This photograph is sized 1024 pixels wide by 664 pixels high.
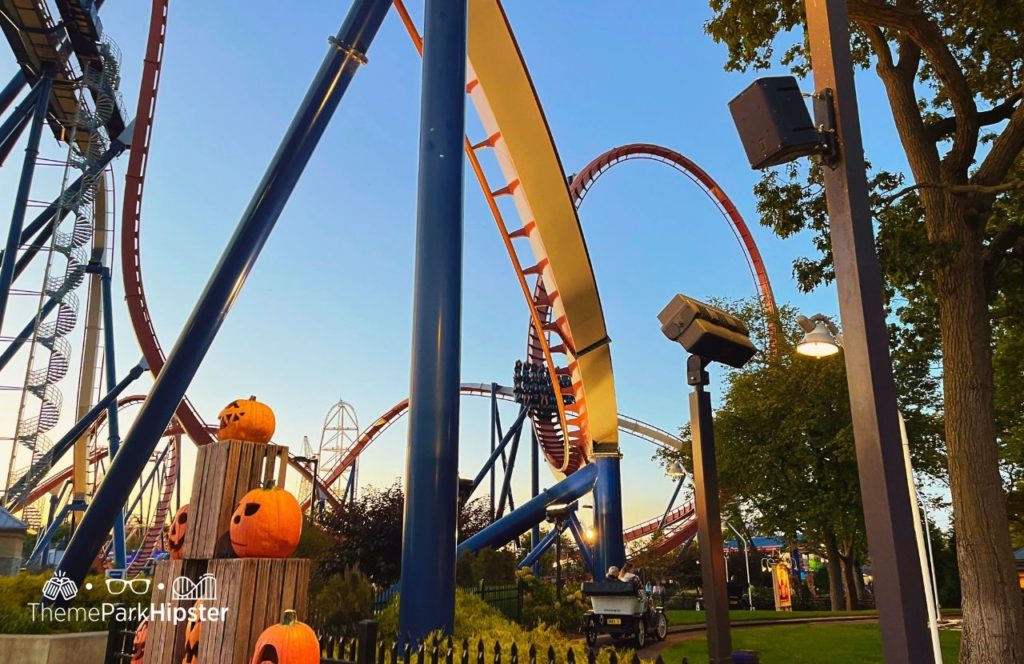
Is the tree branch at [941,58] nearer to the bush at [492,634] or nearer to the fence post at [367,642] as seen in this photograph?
the bush at [492,634]

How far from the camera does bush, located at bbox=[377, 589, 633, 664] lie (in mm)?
4675

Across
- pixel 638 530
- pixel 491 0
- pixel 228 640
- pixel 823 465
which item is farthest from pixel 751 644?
pixel 638 530

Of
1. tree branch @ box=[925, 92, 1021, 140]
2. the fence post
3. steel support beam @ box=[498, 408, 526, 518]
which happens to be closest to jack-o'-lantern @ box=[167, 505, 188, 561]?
the fence post

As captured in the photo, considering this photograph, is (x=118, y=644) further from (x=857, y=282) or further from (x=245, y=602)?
(x=857, y=282)

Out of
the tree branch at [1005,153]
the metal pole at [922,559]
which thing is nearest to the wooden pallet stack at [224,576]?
the metal pole at [922,559]

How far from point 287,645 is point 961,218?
9.05 meters

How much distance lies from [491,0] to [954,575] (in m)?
28.4

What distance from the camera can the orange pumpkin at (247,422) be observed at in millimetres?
5664

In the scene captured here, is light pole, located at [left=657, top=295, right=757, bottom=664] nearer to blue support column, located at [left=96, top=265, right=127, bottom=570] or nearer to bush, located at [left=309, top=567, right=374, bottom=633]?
bush, located at [left=309, top=567, right=374, bottom=633]

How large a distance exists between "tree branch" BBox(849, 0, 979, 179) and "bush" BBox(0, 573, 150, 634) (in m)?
11.1

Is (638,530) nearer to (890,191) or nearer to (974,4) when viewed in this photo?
(890,191)

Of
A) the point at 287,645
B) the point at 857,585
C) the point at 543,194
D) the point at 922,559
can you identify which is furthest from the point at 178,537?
the point at 857,585

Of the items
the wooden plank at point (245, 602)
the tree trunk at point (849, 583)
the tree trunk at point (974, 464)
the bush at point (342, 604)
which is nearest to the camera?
the wooden plank at point (245, 602)

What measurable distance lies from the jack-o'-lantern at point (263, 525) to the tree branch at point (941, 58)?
29.5ft
